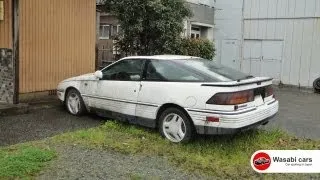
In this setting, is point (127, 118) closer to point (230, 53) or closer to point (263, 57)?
point (263, 57)

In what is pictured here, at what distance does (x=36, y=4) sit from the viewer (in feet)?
33.8

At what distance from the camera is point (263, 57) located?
21.4m

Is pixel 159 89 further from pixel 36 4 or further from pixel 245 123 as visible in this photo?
pixel 36 4

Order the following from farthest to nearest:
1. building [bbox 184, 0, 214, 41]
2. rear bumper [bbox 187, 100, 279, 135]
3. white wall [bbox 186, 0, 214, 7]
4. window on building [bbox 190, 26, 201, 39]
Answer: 1. window on building [bbox 190, 26, 201, 39]
2. white wall [bbox 186, 0, 214, 7]
3. building [bbox 184, 0, 214, 41]
4. rear bumper [bbox 187, 100, 279, 135]

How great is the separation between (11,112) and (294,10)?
50.1ft

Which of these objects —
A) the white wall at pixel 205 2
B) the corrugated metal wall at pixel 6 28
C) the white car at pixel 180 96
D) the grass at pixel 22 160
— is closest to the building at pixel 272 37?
the white wall at pixel 205 2

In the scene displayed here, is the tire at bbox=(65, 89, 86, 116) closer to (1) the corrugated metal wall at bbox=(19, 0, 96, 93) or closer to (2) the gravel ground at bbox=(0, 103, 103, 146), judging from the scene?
(2) the gravel ground at bbox=(0, 103, 103, 146)

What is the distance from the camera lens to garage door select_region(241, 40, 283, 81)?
2089 centimetres

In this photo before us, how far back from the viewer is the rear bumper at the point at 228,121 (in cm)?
672

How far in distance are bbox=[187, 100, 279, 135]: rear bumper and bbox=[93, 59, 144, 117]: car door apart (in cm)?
146

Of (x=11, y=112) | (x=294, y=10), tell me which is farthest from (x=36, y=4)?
(x=294, y=10)

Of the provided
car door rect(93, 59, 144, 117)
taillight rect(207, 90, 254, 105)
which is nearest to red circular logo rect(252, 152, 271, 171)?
taillight rect(207, 90, 254, 105)

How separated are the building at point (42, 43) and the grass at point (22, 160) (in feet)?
10.8

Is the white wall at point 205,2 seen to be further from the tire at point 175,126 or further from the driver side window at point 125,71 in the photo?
the tire at point 175,126
